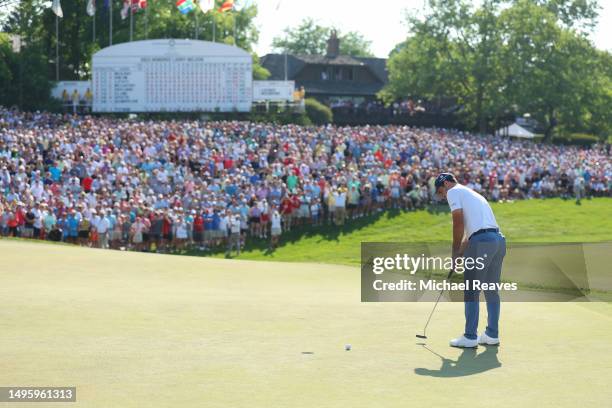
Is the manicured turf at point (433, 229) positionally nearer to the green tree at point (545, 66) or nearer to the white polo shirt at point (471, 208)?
the white polo shirt at point (471, 208)

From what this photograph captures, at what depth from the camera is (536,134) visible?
85.1m

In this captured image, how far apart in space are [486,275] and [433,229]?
2621cm

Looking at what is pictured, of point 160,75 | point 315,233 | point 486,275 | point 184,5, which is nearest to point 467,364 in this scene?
point 486,275

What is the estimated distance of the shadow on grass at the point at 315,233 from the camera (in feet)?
106

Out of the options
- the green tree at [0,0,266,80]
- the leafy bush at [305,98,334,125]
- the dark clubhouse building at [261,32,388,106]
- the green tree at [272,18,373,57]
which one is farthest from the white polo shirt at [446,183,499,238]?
the green tree at [272,18,373,57]

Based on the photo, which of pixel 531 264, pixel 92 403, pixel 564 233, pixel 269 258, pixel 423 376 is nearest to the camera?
pixel 92 403

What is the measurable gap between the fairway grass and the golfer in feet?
0.99

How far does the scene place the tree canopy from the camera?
216ft

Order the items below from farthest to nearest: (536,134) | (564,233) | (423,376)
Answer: (536,134), (564,233), (423,376)

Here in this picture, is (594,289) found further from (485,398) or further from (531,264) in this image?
(485,398)

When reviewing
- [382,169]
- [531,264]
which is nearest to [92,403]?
[531,264]

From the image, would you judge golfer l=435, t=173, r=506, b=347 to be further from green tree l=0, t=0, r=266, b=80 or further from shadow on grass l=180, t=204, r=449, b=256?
green tree l=0, t=0, r=266, b=80

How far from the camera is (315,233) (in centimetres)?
3469

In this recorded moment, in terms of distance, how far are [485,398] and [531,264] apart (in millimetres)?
13043
